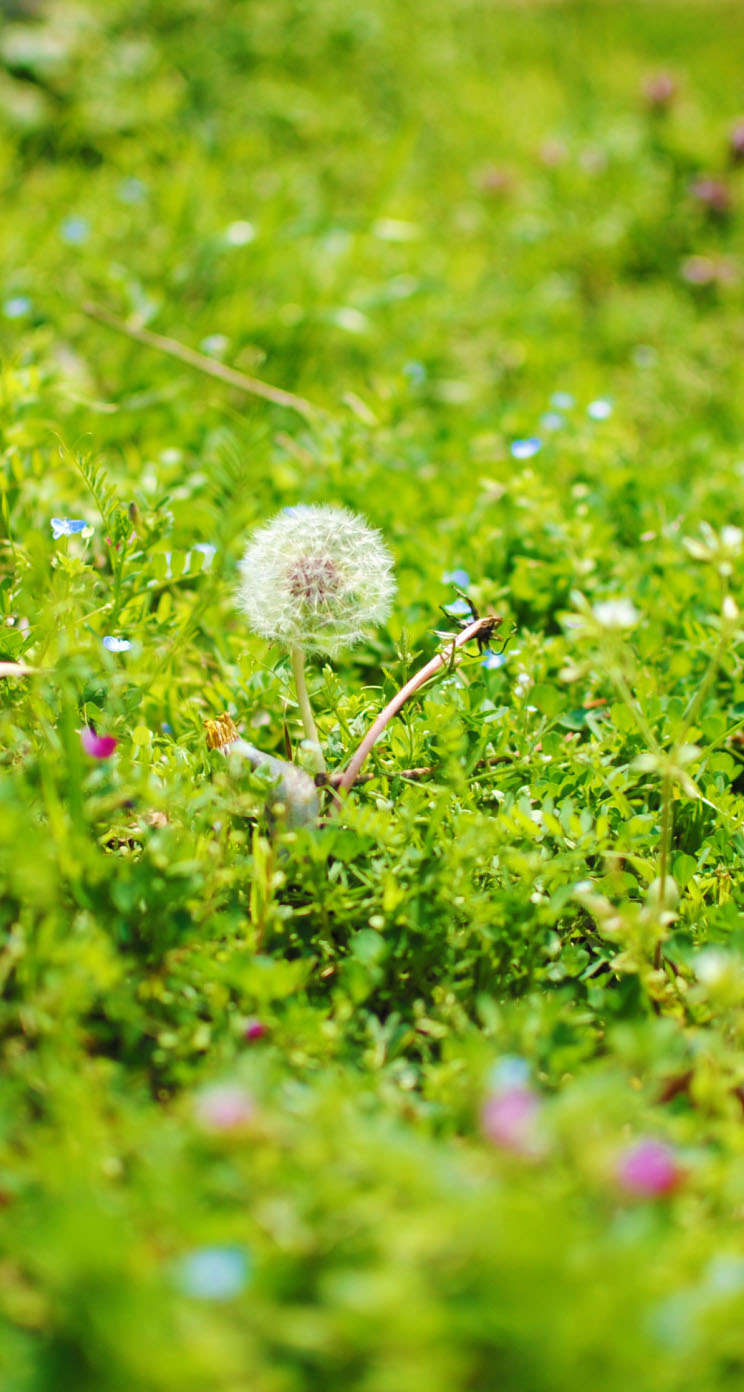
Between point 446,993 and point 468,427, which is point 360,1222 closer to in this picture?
point 446,993

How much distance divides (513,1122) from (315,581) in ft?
3.11

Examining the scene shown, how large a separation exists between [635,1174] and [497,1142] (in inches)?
5.0

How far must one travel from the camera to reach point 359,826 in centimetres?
158

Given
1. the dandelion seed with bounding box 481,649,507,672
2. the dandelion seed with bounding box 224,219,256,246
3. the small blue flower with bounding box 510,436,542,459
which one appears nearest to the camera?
the dandelion seed with bounding box 481,649,507,672

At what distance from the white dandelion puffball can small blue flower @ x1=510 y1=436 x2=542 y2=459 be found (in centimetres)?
93

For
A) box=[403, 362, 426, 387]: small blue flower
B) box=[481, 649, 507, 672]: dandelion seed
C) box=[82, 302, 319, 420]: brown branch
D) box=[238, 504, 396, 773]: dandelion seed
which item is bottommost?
box=[481, 649, 507, 672]: dandelion seed

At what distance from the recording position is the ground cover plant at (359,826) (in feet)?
3.08

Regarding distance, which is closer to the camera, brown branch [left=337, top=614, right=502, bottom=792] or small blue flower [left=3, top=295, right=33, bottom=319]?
brown branch [left=337, top=614, right=502, bottom=792]

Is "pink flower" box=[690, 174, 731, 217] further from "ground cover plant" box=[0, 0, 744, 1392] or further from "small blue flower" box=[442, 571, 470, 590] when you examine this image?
"small blue flower" box=[442, 571, 470, 590]

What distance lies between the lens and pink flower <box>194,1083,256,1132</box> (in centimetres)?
102

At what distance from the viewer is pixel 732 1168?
3.81 feet

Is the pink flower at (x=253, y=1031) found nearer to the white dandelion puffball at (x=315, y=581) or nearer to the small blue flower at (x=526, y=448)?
the white dandelion puffball at (x=315, y=581)

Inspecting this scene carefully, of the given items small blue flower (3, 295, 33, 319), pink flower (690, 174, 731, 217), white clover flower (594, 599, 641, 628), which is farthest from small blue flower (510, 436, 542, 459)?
pink flower (690, 174, 731, 217)

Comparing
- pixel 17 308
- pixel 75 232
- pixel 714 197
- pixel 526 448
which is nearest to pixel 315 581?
pixel 526 448
